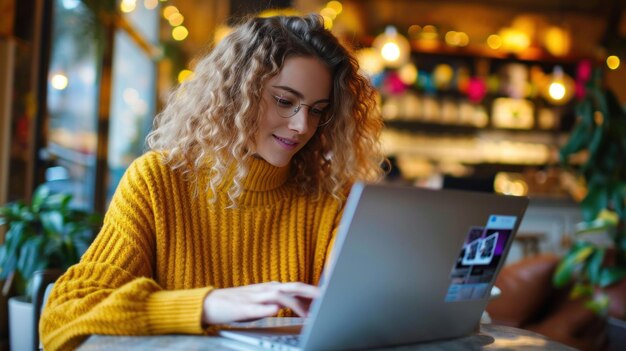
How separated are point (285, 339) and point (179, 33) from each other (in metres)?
6.42

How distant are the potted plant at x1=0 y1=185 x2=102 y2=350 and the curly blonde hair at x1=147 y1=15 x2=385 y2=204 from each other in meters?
1.17

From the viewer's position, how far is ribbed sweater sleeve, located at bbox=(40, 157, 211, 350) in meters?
1.21

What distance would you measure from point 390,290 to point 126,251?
56cm

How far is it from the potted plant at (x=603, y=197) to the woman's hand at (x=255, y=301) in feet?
10.4

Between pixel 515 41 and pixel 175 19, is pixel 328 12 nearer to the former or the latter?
pixel 175 19

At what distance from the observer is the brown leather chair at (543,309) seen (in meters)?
3.83

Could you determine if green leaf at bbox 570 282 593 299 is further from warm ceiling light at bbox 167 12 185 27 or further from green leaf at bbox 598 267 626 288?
warm ceiling light at bbox 167 12 185 27

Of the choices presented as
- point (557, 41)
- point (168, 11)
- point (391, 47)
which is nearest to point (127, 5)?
point (168, 11)

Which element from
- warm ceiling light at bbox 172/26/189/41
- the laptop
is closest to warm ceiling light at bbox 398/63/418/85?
warm ceiling light at bbox 172/26/189/41

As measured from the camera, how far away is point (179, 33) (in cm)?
726

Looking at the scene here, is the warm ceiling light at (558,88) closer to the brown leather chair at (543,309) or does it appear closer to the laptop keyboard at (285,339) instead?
the brown leather chair at (543,309)

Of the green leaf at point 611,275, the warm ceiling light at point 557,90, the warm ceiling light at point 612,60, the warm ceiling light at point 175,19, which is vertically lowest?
the green leaf at point 611,275

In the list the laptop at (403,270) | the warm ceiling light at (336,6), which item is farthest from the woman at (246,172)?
the warm ceiling light at (336,6)

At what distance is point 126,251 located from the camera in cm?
145
